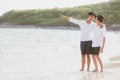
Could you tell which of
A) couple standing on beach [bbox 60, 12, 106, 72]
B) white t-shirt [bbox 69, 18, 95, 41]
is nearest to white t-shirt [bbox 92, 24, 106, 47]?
couple standing on beach [bbox 60, 12, 106, 72]

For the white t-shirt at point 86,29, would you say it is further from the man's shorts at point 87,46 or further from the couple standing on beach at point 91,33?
the man's shorts at point 87,46

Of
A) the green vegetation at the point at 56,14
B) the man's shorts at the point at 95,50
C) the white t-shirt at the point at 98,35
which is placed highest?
the white t-shirt at the point at 98,35

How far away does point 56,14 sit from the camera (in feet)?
423

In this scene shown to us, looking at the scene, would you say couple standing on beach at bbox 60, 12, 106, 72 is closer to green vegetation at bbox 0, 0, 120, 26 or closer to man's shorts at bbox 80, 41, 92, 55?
man's shorts at bbox 80, 41, 92, 55

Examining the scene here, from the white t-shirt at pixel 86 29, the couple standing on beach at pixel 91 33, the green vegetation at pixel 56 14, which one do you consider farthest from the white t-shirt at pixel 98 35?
the green vegetation at pixel 56 14

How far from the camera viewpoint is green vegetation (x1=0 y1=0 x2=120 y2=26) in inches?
4500

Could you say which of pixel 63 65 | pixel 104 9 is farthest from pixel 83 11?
pixel 63 65

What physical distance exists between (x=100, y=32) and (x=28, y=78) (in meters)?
2.28

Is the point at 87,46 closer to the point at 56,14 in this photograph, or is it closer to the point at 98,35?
the point at 98,35

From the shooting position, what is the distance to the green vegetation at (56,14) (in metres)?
114

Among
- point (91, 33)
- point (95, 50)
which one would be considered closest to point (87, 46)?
point (95, 50)

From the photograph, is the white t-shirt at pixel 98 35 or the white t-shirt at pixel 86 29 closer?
the white t-shirt at pixel 98 35

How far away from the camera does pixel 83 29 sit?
1357 cm

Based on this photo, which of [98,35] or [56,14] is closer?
[98,35]
